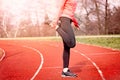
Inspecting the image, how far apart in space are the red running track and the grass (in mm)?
193

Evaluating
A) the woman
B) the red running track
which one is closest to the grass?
the red running track

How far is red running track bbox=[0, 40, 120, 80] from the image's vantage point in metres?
6.05

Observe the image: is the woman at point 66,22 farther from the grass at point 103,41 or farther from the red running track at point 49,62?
the grass at point 103,41

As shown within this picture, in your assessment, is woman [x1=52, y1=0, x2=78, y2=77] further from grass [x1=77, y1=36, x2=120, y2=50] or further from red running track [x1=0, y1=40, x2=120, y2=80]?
grass [x1=77, y1=36, x2=120, y2=50]

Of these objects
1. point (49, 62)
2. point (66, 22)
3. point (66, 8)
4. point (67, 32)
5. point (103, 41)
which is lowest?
point (103, 41)

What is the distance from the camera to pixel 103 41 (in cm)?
1034

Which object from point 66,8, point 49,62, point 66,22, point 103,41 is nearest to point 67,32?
point 66,22

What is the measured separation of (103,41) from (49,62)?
10.1 feet

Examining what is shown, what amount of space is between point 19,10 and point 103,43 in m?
2.42

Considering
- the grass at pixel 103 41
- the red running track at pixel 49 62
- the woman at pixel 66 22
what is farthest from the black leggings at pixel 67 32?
the grass at pixel 103 41

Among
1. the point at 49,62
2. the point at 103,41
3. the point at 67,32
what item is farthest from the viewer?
the point at 103,41

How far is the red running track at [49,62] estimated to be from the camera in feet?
19.8

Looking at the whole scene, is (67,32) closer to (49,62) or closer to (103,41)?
(49,62)

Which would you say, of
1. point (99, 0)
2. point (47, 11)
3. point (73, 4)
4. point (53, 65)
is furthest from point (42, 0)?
point (73, 4)
